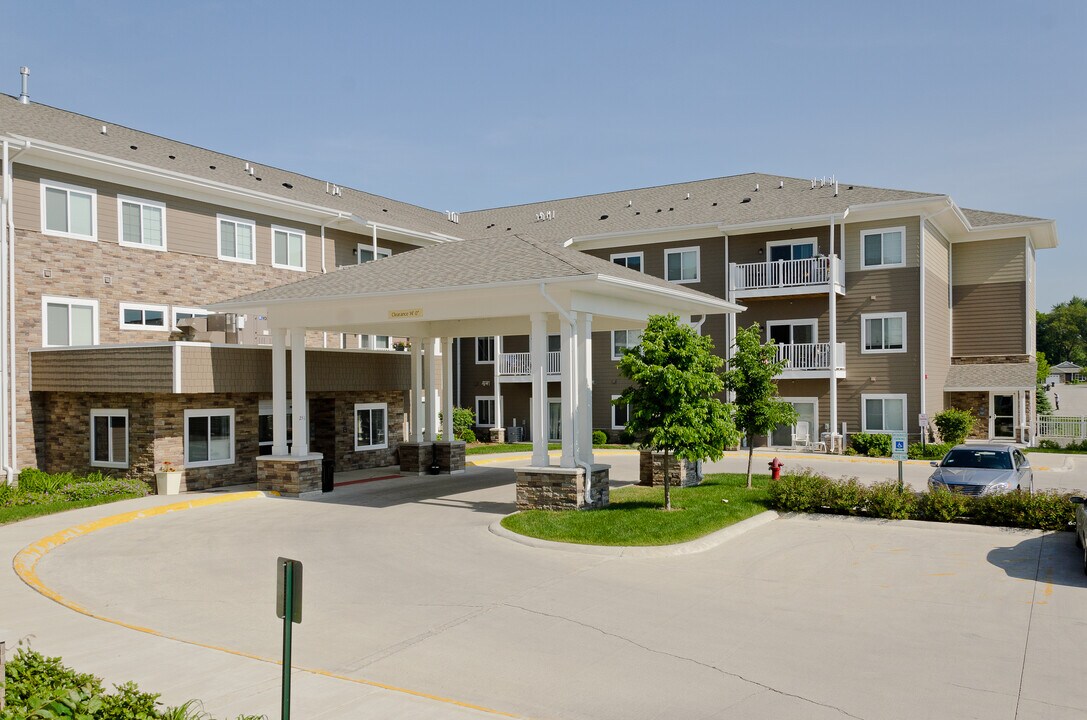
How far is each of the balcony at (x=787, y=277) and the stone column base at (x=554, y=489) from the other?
18.4 metres

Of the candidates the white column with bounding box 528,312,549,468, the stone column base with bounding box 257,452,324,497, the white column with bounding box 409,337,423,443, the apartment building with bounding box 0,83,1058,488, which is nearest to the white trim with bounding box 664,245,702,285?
the apartment building with bounding box 0,83,1058,488

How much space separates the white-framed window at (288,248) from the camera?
28406mm

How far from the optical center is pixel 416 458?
2614 cm

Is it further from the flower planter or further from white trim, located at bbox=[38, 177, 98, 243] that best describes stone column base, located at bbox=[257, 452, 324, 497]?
white trim, located at bbox=[38, 177, 98, 243]

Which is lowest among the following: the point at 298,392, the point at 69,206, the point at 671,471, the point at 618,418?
the point at 671,471

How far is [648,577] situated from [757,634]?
297 centimetres

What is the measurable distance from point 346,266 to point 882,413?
21.1 m

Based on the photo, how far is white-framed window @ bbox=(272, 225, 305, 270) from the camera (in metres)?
28.4

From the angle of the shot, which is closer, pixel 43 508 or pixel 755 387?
pixel 43 508

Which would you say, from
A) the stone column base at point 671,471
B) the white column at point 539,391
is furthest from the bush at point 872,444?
the white column at point 539,391

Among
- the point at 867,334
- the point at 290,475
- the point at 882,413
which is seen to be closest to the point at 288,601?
the point at 290,475

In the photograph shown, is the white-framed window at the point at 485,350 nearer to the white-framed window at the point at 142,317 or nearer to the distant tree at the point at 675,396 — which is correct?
the white-framed window at the point at 142,317

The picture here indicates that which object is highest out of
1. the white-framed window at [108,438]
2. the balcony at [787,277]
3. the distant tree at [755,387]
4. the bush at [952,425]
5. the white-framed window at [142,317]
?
the balcony at [787,277]

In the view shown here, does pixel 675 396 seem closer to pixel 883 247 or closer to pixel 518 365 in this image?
pixel 883 247
